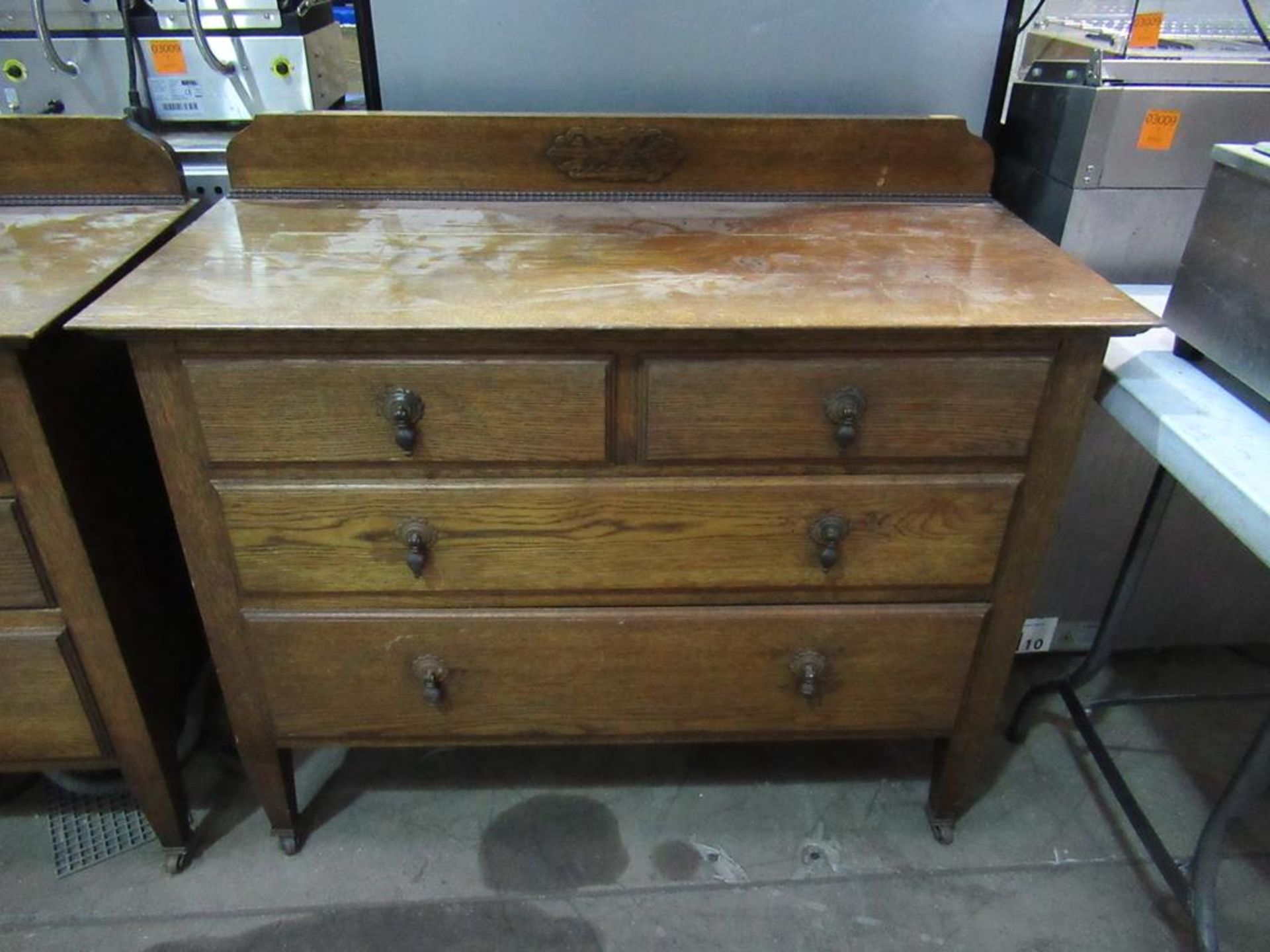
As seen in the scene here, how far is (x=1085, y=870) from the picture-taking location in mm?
1377

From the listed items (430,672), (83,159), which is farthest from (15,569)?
(83,159)

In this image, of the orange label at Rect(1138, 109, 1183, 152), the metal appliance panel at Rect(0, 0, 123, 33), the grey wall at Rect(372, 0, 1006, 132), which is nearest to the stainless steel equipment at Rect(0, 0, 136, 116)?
the metal appliance panel at Rect(0, 0, 123, 33)

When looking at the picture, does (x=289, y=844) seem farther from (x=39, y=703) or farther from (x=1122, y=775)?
(x=1122, y=775)

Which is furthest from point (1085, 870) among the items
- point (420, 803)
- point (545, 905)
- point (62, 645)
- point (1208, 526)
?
point (62, 645)

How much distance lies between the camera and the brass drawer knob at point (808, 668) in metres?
1.19

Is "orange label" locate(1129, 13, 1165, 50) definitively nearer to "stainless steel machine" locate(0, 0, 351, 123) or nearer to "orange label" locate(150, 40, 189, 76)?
"stainless steel machine" locate(0, 0, 351, 123)

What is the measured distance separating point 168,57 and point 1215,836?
1.87 meters

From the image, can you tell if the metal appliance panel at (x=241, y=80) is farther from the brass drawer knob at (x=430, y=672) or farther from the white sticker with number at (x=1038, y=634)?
the white sticker with number at (x=1038, y=634)

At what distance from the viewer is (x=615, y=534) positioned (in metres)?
1.09

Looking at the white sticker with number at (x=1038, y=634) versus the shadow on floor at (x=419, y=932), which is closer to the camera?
the shadow on floor at (x=419, y=932)

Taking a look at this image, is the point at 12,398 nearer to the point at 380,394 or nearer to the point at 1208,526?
the point at 380,394

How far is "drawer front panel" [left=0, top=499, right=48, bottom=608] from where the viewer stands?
3.36 ft

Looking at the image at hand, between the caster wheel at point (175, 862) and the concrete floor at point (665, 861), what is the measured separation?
21 mm

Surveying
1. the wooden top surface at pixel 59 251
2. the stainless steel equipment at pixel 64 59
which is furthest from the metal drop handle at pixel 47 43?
the wooden top surface at pixel 59 251
